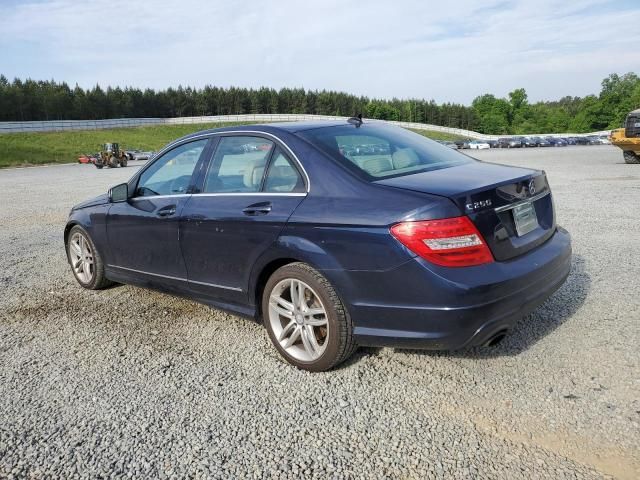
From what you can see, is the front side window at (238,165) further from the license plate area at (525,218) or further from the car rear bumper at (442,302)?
the license plate area at (525,218)

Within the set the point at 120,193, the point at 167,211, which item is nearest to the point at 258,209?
the point at 167,211

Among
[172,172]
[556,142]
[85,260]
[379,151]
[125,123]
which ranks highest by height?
[125,123]

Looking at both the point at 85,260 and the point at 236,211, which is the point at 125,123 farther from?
the point at 236,211

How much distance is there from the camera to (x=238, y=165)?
12.7ft

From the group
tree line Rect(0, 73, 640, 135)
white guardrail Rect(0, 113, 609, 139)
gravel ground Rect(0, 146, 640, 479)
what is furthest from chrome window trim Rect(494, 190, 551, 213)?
tree line Rect(0, 73, 640, 135)

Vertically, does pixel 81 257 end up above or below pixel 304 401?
above

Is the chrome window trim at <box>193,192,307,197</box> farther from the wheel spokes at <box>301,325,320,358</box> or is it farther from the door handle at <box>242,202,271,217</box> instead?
the wheel spokes at <box>301,325,320,358</box>

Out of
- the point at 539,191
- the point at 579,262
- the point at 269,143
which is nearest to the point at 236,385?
the point at 269,143

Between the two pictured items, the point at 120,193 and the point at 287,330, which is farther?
the point at 120,193

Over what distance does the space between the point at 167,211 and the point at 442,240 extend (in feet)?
7.62

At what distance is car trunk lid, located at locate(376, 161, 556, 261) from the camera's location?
291 centimetres

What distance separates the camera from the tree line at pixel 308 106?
9944cm

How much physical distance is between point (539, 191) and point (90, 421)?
3035mm

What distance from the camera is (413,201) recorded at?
2.88 m
